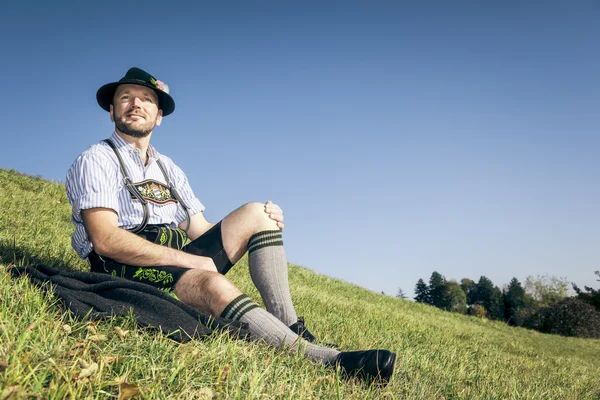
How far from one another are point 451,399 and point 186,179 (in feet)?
11.0

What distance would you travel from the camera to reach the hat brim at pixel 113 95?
4.25m

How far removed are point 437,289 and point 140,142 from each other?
109 m

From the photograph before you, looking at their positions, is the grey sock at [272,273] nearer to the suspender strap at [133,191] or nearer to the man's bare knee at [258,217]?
the man's bare knee at [258,217]

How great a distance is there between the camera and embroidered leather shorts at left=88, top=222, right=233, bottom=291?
3631 millimetres

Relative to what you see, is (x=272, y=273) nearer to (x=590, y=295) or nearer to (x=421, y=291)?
(x=590, y=295)

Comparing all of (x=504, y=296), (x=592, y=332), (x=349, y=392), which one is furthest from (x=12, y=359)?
(x=504, y=296)

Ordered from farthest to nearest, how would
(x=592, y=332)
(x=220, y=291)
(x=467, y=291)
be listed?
(x=467, y=291)
(x=592, y=332)
(x=220, y=291)

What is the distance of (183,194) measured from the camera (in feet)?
15.5

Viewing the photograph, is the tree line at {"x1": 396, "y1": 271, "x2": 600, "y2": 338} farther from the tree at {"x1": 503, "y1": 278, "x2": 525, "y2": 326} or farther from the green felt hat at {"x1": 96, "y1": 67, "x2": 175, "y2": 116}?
the green felt hat at {"x1": 96, "y1": 67, "x2": 175, "y2": 116}

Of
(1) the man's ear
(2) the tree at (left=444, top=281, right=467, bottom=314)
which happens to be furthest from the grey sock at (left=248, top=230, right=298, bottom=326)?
(2) the tree at (left=444, top=281, right=467, bottom=314)

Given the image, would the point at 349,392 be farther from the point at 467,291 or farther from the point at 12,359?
the point at 467,291

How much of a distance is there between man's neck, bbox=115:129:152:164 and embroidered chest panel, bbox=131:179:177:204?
325 millimetres

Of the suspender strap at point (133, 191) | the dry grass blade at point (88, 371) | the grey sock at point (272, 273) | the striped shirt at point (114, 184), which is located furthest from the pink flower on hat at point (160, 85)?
the dry grass blade at point (88, 371)

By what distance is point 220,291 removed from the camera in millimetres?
3312
